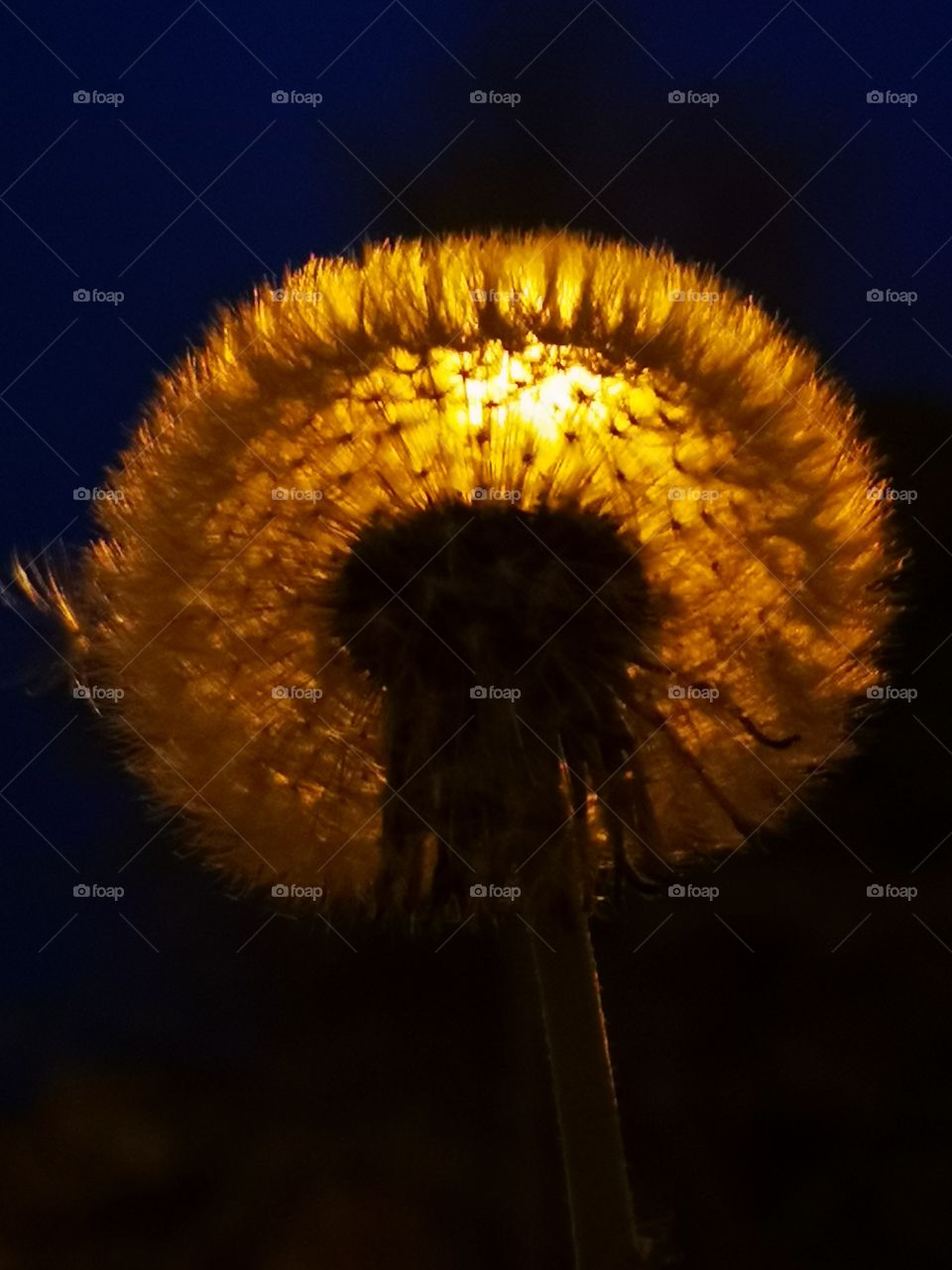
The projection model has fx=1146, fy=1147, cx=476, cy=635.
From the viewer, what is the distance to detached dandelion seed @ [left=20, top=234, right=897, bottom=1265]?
470mm

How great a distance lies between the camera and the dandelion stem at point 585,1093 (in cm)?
50

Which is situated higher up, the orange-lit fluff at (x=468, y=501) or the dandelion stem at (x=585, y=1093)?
the orange-lit fluff at (x=468, y=501)

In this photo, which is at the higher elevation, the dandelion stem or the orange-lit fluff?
the orange-lit fluff

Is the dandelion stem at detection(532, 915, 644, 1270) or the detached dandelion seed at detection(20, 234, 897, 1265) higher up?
the detached dandelion seed at detection(20, 234, 897, 1265)

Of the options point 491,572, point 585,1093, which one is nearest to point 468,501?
point 491,572

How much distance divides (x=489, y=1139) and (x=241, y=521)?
1.16 ft

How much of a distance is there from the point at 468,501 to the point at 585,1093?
0.26 meters

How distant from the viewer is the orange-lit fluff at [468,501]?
470 mm

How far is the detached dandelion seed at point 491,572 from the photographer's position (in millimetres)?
470

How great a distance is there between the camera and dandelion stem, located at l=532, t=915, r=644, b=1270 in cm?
50

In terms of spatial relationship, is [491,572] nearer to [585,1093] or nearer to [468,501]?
[468,501]

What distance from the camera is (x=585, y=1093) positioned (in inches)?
19.9

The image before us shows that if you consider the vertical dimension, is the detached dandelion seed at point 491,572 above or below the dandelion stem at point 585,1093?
above

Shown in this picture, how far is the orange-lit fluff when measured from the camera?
0.47 m
